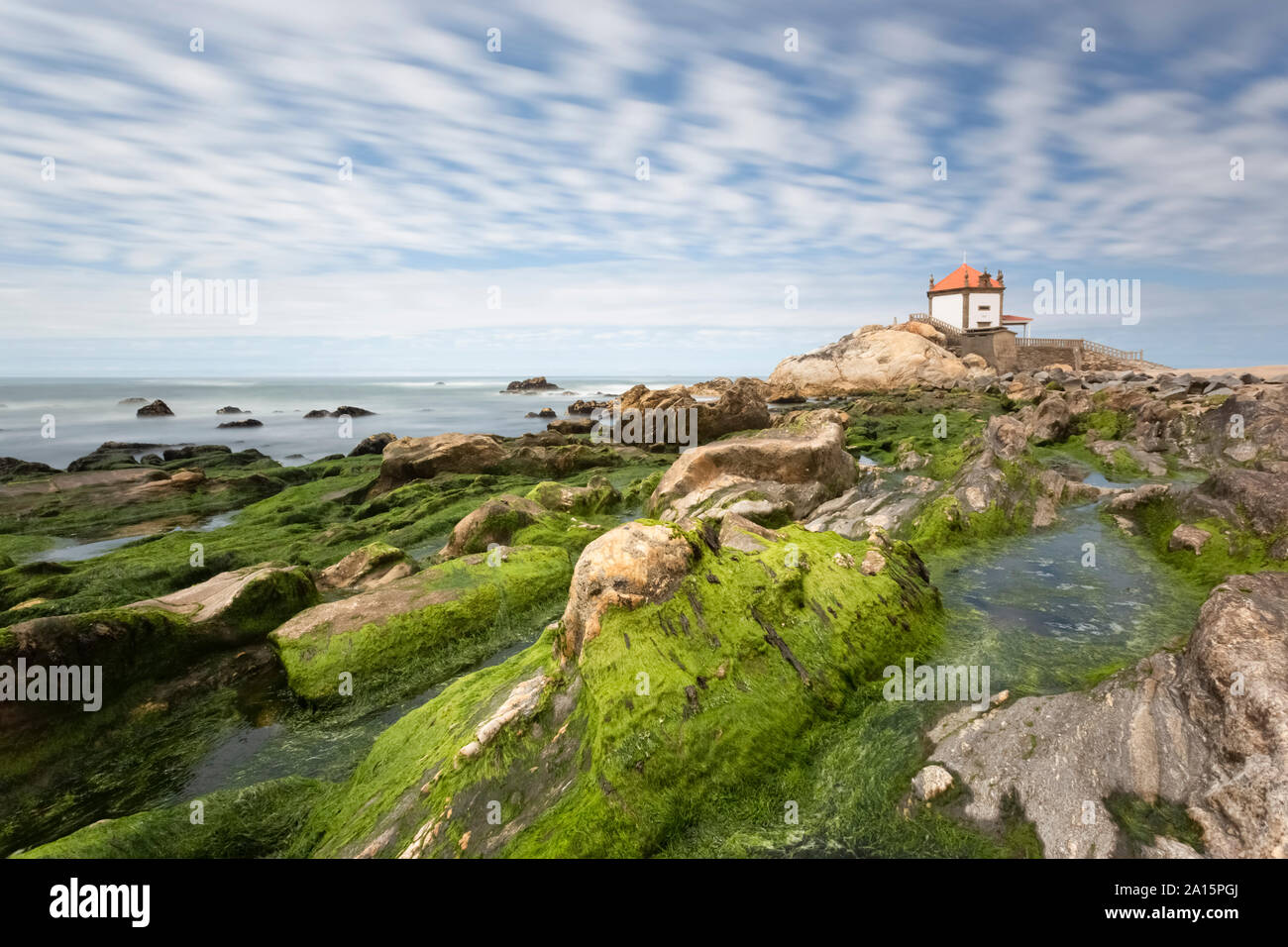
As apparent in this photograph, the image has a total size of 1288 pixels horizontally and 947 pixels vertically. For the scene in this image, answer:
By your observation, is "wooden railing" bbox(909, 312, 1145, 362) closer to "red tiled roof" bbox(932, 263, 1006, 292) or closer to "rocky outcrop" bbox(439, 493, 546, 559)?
"red tiled roof" bbox(932, 263, 1006, 292)

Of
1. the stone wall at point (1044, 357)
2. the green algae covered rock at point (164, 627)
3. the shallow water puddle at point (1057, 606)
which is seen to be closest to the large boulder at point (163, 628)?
the green algae covered rock at point (164, 627)

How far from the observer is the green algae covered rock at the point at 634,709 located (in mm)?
5863

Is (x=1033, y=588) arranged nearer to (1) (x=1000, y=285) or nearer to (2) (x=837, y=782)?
(2) (x=837, y=782)

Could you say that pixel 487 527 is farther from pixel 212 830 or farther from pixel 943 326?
pixel 943 326

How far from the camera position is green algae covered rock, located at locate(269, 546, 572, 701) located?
34.0 ft

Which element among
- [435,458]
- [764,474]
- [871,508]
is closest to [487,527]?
[764,474]

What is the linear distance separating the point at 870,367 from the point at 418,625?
75794mm

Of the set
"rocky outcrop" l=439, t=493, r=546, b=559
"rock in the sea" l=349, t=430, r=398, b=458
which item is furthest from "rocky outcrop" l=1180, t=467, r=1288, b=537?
"rock in the sea" l=349, t=430, r=398, b=458

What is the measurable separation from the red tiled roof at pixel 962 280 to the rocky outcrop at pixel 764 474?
275ft

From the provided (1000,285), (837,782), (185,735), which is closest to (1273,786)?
(837,782)

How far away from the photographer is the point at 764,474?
19.4 metres

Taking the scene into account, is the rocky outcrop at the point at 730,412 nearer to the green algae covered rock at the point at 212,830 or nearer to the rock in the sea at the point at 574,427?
the rock in the sea at the point at 574,427
